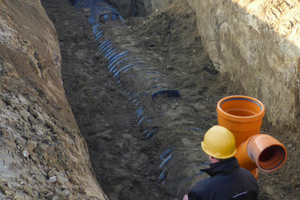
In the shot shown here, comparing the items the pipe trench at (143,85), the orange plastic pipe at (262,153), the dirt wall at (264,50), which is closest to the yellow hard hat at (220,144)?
the orange plastic pipe at (262,153)

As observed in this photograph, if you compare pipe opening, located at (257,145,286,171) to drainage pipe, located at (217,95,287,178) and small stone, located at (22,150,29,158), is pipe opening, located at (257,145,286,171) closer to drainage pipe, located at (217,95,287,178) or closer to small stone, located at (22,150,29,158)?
drainage pipe, located at (217,95,287,178)

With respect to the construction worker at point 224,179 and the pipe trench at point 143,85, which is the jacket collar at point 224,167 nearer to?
the construction worker at point 224,179

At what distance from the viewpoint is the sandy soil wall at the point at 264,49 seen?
3.11 m

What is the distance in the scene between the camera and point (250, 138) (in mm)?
2389

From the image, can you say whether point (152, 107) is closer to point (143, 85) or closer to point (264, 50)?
point (143, 85)

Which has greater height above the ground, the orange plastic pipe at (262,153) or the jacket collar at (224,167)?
the jacket collar at (224,167)

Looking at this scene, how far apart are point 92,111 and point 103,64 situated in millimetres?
1549

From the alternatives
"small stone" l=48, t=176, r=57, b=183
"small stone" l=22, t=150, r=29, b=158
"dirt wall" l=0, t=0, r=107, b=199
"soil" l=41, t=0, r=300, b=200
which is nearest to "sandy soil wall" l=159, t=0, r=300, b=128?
"soil" l=41, t=0, r=300, b=200

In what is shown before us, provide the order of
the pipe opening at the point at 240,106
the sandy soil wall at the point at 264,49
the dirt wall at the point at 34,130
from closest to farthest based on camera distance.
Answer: the dirt wall at the point at 34,130 → the pipe opening at the point at 240,106 → the sandy soil wall at the point at 264,49

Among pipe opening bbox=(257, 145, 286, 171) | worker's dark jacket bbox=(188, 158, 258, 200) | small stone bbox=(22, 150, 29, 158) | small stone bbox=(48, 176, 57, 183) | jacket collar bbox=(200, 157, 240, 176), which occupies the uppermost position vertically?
small stone bbox=(22, 150, 29, 158)

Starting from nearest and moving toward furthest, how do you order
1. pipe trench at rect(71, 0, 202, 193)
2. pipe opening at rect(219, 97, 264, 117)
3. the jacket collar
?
the jacket collar, pipe opening at rect(219, 97, 264, 117), pipe trench at rect(71, 0, 202, 193)

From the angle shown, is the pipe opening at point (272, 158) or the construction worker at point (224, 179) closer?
the construction worker at point (224, 179)

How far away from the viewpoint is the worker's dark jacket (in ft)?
6.17

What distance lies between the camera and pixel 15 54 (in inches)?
117
